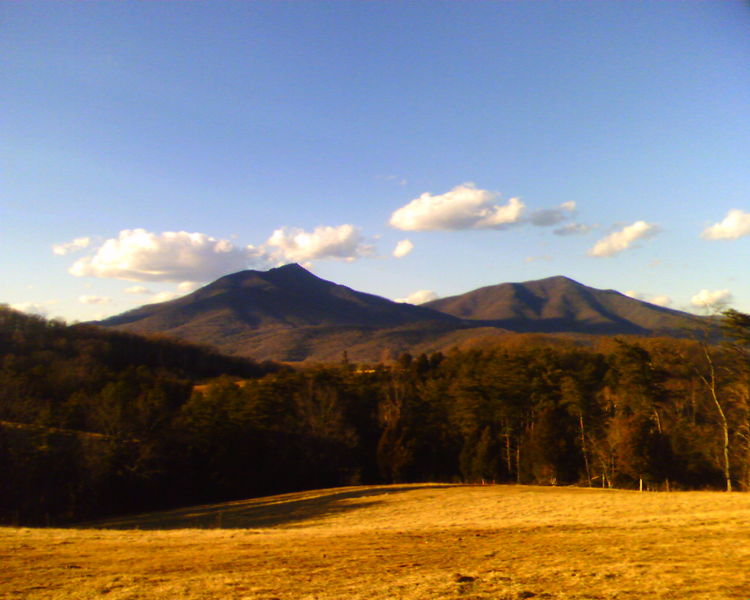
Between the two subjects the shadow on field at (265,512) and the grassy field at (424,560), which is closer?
the grassy field at (424,560)

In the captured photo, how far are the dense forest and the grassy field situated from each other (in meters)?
17.6

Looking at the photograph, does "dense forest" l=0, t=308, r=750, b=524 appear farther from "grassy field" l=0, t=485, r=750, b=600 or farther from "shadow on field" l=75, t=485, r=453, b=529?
"grassy field" l=0, t=485, r=750, b=600

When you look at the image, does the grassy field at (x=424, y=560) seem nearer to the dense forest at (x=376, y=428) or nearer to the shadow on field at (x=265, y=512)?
the shadow on field at (x=265, y=512)

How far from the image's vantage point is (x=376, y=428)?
5491cm

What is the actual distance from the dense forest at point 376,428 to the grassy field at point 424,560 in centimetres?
1760

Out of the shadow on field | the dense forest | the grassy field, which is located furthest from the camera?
the dense forest

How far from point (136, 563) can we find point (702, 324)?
3067 centimetres

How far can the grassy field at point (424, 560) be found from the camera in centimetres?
913

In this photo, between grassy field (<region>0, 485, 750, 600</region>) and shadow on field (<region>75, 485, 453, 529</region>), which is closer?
grassy field (<region>0, 485, 750, 600</region>)

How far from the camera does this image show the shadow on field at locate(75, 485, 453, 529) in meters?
27.2

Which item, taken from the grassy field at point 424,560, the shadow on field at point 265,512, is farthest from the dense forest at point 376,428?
the grassy field at point 424,560

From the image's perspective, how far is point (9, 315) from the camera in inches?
2972

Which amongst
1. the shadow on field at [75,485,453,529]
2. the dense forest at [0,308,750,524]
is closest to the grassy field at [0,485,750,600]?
the shadow on field at [75,485,453,529]

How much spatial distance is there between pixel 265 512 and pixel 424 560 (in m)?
20.6
